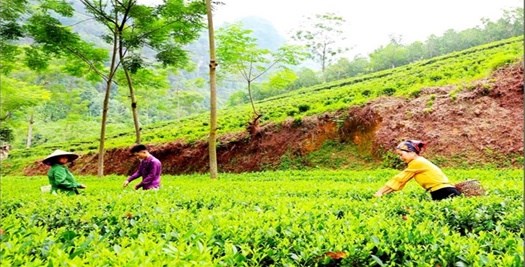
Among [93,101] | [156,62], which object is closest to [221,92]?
[93,101]

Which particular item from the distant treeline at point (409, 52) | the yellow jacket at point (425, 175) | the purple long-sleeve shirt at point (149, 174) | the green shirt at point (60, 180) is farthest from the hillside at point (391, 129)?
the distant treeline at point (409, 52)

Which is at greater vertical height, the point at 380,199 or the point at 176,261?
the point at 176,261

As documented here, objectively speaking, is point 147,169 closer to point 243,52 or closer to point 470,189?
point 470,189

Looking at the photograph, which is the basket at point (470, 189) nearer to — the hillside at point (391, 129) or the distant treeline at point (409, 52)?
the hillside at point (391, 129)

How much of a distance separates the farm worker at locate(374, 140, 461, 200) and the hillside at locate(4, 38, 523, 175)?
27.2 feet

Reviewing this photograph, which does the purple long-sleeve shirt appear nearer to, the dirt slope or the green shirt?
the green shirt

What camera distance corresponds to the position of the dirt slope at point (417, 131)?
532 inches


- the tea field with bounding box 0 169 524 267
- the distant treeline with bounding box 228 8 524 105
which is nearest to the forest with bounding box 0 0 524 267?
the tea field with bounding box 0 169 524 267

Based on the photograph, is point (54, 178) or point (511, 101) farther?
point (511, 101)

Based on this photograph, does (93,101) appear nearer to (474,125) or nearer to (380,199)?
(474,125)

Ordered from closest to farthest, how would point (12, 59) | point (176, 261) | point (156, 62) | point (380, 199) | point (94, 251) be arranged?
point (176, 261)
point (94, 251)
point (380, 199)
point (12, 59)
point (156, 62)

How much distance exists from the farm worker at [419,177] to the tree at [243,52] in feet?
40.2

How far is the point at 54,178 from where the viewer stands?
7.03 m

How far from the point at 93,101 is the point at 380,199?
62.4 m
